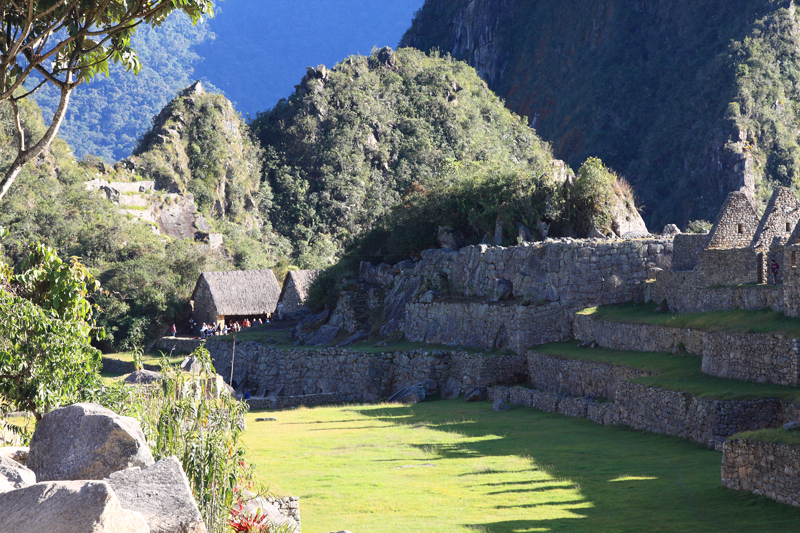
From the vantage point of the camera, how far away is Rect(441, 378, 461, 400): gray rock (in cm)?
2525

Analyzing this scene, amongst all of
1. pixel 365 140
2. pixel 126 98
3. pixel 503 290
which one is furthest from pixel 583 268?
pixel 126 98

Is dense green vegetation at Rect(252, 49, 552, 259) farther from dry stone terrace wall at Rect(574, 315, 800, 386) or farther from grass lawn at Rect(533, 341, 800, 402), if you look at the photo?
dry stone terrace wall at Rect(574, 315, 800, 386)

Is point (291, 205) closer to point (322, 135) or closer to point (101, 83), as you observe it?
point (322, 135)

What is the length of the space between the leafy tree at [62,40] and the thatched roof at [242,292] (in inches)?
1413

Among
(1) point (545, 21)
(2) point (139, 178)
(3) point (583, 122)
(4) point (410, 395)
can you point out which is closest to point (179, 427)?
(4) point (410, 395)

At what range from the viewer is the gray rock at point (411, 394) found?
84.1 ft

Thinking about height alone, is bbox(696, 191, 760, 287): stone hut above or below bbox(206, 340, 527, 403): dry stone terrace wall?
above

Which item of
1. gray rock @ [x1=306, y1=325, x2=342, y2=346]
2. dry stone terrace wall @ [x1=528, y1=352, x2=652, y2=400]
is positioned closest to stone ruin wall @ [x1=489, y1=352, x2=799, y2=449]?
dry stone terrace wall @ [x1=528, y1=352, x2=652, y2=400]

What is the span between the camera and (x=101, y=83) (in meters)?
129

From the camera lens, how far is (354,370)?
2866cm

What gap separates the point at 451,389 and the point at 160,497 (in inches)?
764

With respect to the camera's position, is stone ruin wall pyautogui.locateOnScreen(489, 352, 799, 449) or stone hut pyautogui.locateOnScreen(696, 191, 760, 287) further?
stone hut pyautogui.locateOnScreen(696, 191, 760, 287)

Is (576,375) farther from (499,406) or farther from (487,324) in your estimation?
(487,324)

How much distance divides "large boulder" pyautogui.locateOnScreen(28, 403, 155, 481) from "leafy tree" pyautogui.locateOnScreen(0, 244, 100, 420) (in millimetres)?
2604
